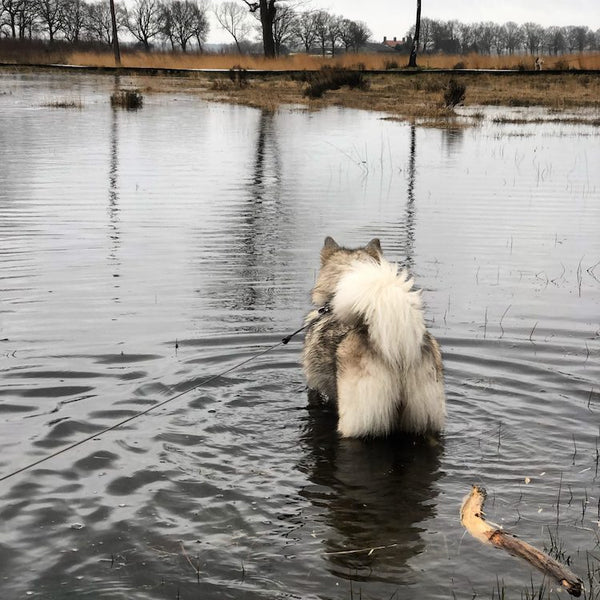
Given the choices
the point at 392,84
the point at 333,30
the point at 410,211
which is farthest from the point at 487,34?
the point at 410,211

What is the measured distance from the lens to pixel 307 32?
137m

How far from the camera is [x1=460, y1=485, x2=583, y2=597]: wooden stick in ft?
12.1

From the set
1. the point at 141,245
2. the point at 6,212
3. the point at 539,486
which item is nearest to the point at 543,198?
the point at 141,245

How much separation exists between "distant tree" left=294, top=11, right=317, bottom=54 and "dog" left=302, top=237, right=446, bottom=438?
5269 inches

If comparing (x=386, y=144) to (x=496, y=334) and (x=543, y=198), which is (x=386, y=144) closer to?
(x=543, y=198)

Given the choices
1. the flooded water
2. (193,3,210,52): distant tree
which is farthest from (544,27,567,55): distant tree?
the flooded water

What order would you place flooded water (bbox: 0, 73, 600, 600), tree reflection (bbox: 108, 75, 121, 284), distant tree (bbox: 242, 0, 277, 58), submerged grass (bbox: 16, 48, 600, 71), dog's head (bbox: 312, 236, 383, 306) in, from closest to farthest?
flooded water (bbox: 0, 73, 600, 600) → dog's head (bbox: 312, 236, 383, 306) → tree reflection (bbox: 108, 75, 121, 284) → submerged grass (bbox: 16, 48, 600, 71) → distant tree (bbox: 242, 0, 277, 58)

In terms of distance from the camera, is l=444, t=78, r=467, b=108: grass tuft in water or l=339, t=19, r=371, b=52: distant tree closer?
l=444, t=78, r=467, b=108: grass tuft in water

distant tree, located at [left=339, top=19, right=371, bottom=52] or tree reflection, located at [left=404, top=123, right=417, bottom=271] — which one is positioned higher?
distant tree, located at [left=339, top=19, right=371, bottom=52]

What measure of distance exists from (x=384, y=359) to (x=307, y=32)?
456 ft

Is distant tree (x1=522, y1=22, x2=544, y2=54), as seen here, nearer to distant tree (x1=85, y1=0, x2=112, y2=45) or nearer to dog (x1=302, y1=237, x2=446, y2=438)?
distant tree (x1=85, y1=0, x2=112, y2=45)

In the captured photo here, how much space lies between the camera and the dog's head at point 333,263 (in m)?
6.12

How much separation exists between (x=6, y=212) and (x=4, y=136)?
9645 mm

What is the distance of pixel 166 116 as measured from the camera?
29219 millimetres
